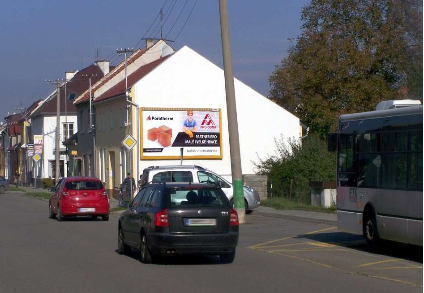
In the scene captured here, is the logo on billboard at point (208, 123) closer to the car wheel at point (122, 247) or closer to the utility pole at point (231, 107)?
the utility pole at point (231, 107)

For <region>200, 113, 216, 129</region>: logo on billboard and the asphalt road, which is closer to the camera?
the asphalt road

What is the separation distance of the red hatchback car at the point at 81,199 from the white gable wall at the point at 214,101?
15.4m

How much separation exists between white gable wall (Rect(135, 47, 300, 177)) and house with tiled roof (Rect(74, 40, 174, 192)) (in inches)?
81.5

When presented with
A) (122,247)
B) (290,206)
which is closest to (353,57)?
(290,206)

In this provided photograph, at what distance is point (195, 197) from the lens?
14.5 m

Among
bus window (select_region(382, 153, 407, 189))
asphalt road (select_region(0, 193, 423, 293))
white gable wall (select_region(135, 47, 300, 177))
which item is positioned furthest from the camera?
white gable wall (select_region(135, 47, 300, 177))

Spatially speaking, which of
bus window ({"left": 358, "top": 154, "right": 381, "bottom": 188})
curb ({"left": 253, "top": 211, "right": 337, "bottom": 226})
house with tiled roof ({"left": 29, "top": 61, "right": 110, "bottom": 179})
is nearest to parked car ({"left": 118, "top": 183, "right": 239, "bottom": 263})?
bus window ({"left": 358, "top": 154, "right": 381, "bottom": 188})

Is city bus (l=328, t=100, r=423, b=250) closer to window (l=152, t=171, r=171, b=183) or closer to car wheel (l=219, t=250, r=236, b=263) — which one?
car wheel (l=219, t=250, r=236, b=263)

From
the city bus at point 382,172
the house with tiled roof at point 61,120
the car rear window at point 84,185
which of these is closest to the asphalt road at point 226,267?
the city bus at point 382,172

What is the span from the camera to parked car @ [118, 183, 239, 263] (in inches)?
555

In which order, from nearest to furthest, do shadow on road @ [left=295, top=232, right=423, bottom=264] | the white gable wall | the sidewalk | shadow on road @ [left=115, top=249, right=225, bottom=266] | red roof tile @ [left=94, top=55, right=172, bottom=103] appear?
1. shadow on road @ [left=115, top=249, right=225, bottom=266]
2. shadow on road @ [left=295, top=232, right=423, bottom=264]
3. the sidewalk
4. the white gable wall
5. red roof tile @ [left=94, top=55, right=172, bottom=103]

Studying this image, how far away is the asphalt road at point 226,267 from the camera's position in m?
11.8

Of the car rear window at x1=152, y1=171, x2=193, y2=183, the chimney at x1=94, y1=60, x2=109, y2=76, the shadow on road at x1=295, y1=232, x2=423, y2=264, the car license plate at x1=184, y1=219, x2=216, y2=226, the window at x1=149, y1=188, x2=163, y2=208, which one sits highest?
the chimney at x1=94, y1=60, x2=109, y2=76

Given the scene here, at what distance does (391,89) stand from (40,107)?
155 ft
